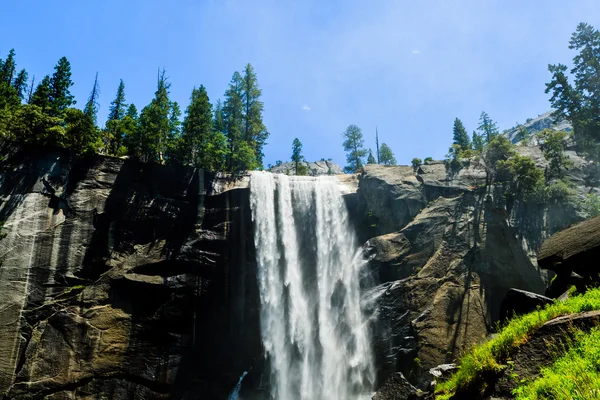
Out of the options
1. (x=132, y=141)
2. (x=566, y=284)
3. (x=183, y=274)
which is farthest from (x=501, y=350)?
(x=132, y=141)

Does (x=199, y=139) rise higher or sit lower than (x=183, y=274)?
higher

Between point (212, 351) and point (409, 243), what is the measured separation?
696 inches

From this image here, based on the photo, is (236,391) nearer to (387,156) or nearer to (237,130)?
(237,130)

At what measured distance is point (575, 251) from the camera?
12578 mm

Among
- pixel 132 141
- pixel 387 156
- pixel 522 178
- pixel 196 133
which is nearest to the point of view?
pixel 522 178

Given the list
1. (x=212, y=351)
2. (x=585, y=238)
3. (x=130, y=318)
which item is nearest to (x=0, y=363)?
(x=130, y=318)

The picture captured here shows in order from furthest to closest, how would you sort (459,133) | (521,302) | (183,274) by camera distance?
1. (459,133)
2. (183,274)
3. (521,302)

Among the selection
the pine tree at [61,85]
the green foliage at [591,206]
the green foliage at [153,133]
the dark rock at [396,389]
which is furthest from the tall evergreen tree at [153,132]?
the green foliage at [591,206]

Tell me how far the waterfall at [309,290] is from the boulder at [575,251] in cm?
1527

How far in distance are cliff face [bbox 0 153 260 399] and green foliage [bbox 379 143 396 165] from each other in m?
49.2

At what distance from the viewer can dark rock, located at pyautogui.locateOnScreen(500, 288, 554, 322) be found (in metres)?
12.5

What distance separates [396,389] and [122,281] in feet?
71.2

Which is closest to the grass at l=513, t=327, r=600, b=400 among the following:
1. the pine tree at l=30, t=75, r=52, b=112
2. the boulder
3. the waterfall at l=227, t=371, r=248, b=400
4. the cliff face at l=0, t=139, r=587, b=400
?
the boulder

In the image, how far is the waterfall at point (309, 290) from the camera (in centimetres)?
2700
